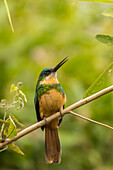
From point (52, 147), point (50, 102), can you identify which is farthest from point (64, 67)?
point (52, 147)

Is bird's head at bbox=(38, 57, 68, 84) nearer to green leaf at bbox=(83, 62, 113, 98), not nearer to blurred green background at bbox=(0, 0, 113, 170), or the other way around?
blurred green background at bbox=(0, 0, 113, 170)

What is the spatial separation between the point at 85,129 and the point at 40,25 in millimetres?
1278

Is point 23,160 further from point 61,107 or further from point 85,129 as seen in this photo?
point 61,107

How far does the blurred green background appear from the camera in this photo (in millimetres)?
3086

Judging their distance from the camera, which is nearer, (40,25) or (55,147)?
(55,147)

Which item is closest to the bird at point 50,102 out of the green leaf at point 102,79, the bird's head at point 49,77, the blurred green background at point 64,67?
the bird's head at point 49,77

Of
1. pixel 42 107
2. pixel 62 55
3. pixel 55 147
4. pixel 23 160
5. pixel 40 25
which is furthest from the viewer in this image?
pixel 40 25

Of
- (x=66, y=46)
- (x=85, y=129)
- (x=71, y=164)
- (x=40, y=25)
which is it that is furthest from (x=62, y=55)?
(x=71, y=164)

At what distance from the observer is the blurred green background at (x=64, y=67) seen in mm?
3086

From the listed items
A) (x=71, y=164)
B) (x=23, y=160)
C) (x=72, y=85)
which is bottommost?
(x=71, y=164)

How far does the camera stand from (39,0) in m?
4.00

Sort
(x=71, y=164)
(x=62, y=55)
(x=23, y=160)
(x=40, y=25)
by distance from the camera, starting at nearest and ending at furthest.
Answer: (x=23, y=160) < (x=71, y=164) < (x=62, y=55) < (x=40, y=25)

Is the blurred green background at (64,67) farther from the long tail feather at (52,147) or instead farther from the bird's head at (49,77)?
the long tail feather at (52,147)

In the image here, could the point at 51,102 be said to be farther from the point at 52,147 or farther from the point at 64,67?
the point at 64,67
